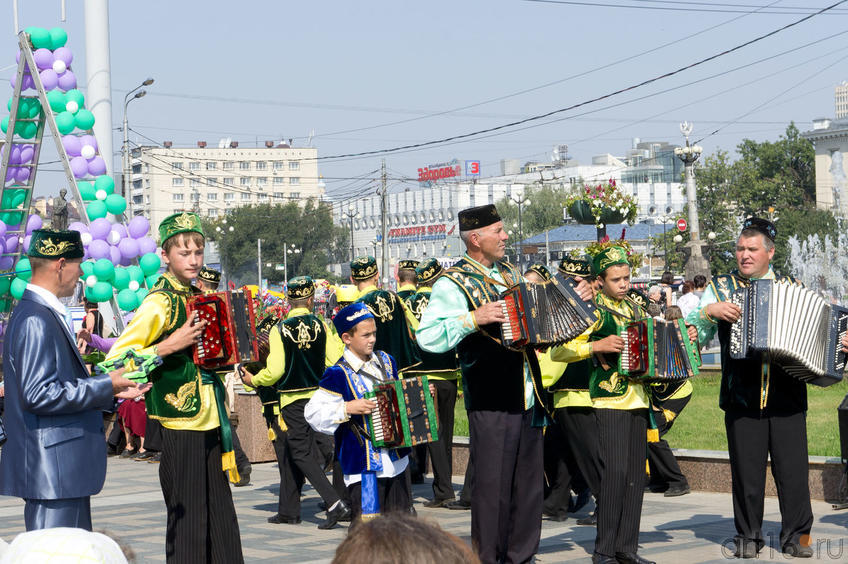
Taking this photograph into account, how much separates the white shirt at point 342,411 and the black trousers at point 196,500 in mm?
785

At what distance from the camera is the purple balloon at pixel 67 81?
20.0m

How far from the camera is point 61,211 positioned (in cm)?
2509

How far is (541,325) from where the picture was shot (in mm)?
6309

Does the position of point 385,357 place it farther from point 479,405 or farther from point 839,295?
point 839,295

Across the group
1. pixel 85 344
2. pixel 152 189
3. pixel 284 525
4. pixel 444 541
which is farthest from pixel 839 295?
pixel 152 189

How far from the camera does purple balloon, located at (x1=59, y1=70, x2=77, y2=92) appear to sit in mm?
20031

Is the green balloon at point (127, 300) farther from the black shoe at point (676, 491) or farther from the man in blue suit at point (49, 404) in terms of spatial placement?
the man in blue suit at point (49, 404)

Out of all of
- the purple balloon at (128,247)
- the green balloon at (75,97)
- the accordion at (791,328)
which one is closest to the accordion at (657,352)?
the accordion at (791,328)

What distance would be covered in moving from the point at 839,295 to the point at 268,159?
147 metres

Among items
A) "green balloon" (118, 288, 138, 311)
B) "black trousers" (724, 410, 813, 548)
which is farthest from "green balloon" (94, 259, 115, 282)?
"black trousers" (724, 410, 813, 548)

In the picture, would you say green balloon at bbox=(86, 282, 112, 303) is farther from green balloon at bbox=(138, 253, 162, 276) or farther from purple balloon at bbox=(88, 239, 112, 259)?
green balloon at bbox=(138, 253, 162, 276)

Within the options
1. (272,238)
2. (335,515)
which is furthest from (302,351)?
(272,238)

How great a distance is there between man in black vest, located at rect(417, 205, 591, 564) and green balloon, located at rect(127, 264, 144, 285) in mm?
13659

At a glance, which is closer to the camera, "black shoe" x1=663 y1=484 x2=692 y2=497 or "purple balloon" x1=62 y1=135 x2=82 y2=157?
"black shoe" x1=663 y1=484 x2=692 y2=497
